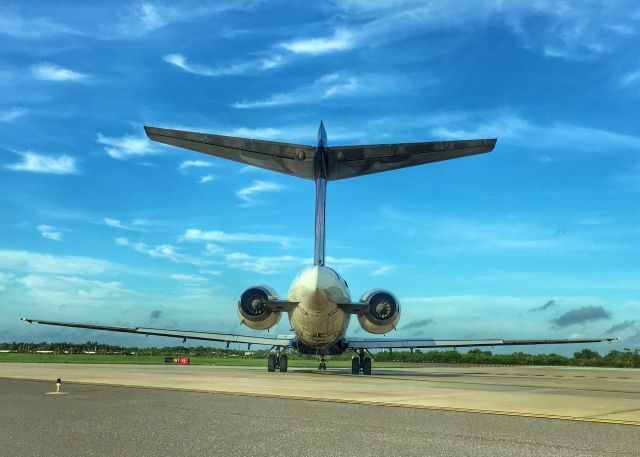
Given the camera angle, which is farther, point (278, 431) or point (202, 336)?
point (202, 336)

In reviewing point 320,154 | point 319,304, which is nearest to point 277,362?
point 319,304

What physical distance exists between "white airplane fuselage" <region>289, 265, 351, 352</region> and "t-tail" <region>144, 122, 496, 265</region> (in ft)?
4.68

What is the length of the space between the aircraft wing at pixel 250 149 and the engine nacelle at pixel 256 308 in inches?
245

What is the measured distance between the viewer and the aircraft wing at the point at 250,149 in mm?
20984

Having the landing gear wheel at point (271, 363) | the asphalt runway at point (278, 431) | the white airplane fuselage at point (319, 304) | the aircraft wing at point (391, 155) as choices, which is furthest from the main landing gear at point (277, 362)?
the asphalt runway at point (278, 431)

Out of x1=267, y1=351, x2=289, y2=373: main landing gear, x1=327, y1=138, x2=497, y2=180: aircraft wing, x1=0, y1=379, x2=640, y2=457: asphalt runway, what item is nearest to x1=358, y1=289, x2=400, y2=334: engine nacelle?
x1=267, y1=351, x2=289, y2=373: main landing gear

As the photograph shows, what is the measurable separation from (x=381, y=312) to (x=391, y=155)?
8797 millimetres

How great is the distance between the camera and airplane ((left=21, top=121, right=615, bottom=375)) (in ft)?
73.1

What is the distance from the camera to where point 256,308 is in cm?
2867

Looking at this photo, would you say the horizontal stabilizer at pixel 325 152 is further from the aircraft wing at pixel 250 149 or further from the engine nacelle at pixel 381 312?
the engine nacelle at pixel 381 312

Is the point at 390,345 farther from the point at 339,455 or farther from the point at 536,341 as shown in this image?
the point at 339,455

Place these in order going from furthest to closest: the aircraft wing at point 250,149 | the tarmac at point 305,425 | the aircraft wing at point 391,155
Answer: the aircraft wing at point 391,155, the aircraft wing at point 250,149, the tarmac at point 305,425

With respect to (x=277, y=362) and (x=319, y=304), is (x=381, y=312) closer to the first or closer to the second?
(x=319, y=304)

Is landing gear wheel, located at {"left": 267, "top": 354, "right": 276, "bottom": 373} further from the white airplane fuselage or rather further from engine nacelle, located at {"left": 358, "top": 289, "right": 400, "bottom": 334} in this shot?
engine nacelle, located at {"left": 358, "top": 289, "right": 400, "bottom": 334}
